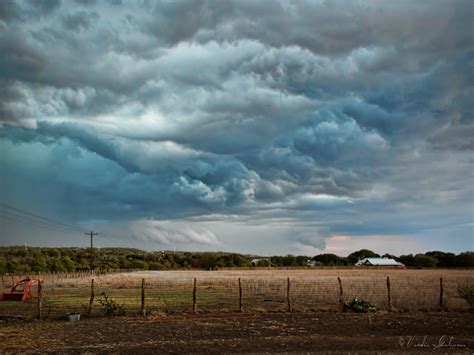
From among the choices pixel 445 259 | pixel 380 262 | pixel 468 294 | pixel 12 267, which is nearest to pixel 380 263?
pixel 380 262

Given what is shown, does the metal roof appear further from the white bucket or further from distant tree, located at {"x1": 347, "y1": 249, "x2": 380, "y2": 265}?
the white bucket

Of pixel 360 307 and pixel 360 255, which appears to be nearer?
pixel 360 307

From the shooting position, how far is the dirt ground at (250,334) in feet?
55.3

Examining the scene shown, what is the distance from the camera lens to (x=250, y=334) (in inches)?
766

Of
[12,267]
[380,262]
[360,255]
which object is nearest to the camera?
[12,267]

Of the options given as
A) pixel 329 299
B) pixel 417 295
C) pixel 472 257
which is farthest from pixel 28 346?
pixel 472 257

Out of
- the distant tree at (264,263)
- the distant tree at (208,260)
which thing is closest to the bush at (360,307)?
the distant tree at (208,260)

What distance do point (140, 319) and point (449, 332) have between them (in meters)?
13.6

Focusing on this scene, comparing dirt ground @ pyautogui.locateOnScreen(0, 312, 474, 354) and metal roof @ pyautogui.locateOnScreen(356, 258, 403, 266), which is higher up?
dirt ground @ pyautogui.locateOnScreen(0, 312, 474, 354)

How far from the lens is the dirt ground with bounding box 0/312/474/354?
55.3 feet

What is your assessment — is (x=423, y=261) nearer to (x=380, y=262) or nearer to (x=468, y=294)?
(x=380, y=262)

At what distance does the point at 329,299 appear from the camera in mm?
34031

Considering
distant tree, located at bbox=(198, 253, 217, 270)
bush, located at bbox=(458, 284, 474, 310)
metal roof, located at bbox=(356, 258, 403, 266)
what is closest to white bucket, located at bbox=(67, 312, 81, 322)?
bush, located at bbox=(458, 284, 474, 310)

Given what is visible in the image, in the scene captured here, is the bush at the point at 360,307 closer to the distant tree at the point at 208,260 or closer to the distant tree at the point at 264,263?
the distant tree at the point at 208,260
